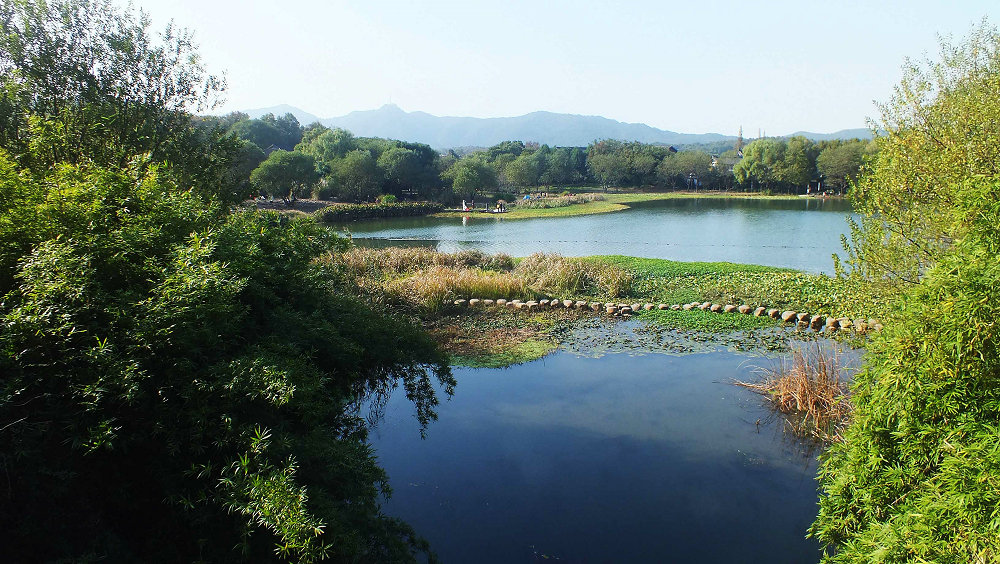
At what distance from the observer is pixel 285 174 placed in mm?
45312

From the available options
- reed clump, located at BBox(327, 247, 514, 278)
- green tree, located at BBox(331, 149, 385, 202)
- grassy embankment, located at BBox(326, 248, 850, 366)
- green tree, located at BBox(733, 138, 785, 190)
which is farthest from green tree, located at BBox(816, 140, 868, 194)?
reed clump, located at BBox(327, 247, 514, 278)

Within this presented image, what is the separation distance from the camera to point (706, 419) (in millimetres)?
7645

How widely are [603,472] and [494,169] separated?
220ft

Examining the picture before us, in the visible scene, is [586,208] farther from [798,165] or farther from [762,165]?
[762,165]

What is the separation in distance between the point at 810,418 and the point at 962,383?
5.03m

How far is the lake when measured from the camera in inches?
927

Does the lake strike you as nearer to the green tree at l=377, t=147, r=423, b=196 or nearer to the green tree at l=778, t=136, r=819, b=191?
the green tree at l=377, t=147, r=423, b=196

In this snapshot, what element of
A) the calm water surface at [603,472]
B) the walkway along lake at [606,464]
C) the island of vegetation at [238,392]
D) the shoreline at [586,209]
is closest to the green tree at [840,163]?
the shoreline at [586,209]

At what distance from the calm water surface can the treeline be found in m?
36.3

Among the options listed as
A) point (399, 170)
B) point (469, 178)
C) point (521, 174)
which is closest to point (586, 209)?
point (469, 178)

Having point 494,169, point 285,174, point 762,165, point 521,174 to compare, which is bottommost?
point 285,174

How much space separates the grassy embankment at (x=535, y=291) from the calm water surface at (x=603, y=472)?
2.16m

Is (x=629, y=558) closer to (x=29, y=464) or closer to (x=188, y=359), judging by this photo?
(x=188, y=359)

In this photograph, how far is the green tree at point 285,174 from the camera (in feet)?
145
